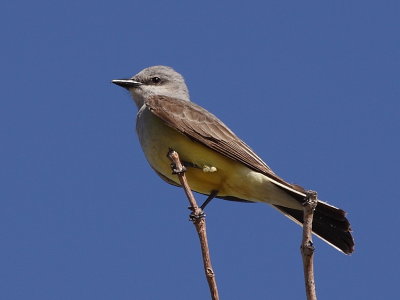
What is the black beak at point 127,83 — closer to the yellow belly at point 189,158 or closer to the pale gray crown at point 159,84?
the pale gray crown at point 159,84

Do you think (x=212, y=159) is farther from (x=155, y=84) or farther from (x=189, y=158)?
(x=155, y=84)

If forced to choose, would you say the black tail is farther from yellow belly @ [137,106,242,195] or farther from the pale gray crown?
the pale gray crown

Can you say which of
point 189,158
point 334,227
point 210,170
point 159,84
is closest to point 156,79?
point 159,84

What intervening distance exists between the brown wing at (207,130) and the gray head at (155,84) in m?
0.66

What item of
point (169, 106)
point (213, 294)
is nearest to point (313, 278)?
point (213, 294)

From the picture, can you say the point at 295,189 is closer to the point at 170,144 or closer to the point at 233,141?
the point at 233,141

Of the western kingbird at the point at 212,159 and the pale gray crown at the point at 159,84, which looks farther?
the pale gray crown at the point at 159,84

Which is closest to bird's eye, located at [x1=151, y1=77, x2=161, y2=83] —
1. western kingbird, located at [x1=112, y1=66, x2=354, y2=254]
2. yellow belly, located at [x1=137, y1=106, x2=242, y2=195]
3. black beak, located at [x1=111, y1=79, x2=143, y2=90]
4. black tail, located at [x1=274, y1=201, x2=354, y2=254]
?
black beak, located at [x1=111, y1=79, x2=143, y2=90]

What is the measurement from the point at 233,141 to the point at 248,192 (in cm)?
51

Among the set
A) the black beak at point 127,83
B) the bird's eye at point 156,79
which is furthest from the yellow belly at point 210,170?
the bird's eye at point 156,79

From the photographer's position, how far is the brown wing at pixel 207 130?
653 cm

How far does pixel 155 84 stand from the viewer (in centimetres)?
812

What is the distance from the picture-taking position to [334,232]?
19.3ft

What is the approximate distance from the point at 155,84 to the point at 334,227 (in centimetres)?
308
